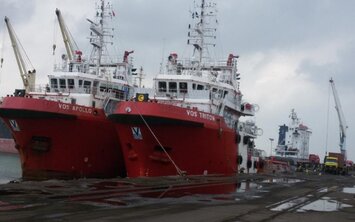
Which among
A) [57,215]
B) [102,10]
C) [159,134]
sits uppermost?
[102,10]

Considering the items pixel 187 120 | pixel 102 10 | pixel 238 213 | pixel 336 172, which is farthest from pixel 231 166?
pixel 336 172

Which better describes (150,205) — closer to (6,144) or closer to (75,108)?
(75,108)

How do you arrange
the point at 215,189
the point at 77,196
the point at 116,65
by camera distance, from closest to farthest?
the point at 77,196
the point at 215,189
the point at 116,65

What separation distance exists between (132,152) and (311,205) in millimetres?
11525

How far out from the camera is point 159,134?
23.7m

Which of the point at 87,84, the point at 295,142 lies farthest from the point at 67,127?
the point at 295,142

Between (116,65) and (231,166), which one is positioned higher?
(116,65)

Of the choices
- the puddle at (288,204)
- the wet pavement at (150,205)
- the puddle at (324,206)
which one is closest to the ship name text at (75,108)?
the wet pavement at (150,205)

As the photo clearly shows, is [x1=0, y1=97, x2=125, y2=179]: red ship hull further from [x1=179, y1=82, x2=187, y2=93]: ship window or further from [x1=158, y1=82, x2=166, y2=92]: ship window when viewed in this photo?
[x1=179, y1=82, x2=187, y2=93]: ship window

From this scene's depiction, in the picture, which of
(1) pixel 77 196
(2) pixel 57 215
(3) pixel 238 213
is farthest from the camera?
(1) pixel 77 196

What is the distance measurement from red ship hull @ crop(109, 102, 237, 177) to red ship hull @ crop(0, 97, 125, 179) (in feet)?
10.7

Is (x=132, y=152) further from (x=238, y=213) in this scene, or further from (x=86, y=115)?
(x=238, y=213)

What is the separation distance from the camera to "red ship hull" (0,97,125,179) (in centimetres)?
2572

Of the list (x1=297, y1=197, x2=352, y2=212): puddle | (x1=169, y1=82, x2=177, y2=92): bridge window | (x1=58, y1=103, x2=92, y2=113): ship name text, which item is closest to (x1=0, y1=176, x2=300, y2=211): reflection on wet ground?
(x1=297, y1=197, x2=352, y2=212): puddle
